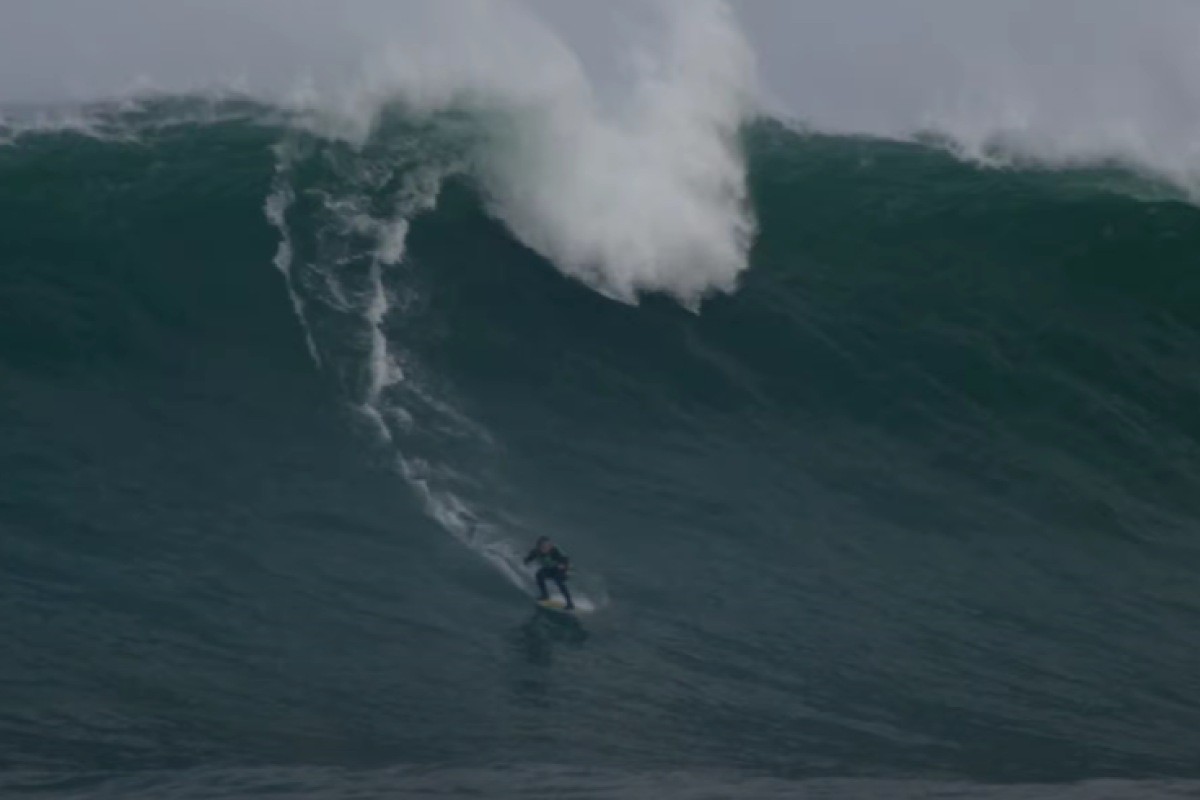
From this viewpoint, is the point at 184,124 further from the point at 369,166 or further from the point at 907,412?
the point at 907,412

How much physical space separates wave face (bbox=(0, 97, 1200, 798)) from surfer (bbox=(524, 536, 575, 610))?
394mm

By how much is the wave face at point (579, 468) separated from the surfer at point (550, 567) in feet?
1.29

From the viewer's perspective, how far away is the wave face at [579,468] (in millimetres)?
20500

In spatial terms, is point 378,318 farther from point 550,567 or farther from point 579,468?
point 550,567

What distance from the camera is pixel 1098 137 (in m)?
33.3

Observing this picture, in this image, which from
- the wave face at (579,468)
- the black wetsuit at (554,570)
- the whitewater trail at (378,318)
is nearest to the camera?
the wave face at (579,468)

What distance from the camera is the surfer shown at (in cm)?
2302

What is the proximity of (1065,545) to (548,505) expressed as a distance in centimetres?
579

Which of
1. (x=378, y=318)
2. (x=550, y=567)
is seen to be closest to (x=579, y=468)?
(x=550, y=567)

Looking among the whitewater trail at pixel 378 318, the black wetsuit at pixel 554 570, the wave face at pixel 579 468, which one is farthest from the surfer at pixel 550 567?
the wave face at pixel 579 468

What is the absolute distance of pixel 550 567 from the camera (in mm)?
23047

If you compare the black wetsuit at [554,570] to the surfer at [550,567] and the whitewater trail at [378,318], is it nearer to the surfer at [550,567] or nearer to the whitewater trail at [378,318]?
the surfer at [550,567]

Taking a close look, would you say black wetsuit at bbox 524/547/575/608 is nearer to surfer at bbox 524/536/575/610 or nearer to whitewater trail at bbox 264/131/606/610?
surfer at bbox 524/536/575/610

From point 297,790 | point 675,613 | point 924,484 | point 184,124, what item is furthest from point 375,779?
point 184,124
